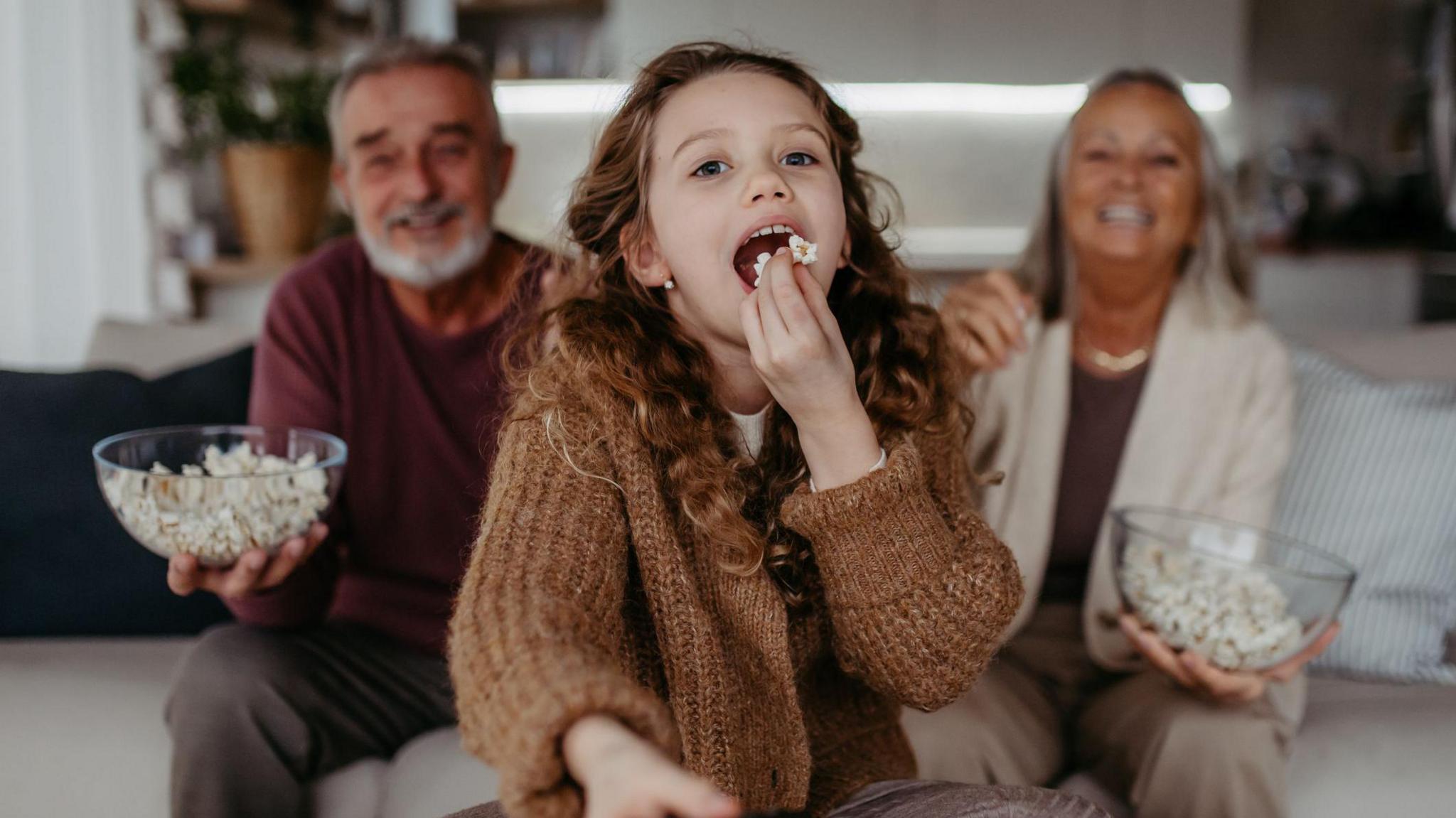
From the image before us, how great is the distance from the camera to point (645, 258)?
1.15m

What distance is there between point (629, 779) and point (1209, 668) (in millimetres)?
910

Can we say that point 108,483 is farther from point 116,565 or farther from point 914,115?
point 914,115

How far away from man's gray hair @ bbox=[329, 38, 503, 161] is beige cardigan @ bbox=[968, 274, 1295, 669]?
36.5 inches

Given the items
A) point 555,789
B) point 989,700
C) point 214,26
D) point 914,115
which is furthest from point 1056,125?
point 555,789

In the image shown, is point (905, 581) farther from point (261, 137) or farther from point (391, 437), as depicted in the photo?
point (261, 137)

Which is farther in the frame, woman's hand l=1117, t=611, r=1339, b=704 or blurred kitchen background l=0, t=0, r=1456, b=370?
blurred kitchen background l=0, t=0, r=1456, b=370

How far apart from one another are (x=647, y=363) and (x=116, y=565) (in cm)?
105

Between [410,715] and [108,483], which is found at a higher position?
[108,483]

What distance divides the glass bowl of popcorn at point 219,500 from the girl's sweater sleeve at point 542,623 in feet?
1.16

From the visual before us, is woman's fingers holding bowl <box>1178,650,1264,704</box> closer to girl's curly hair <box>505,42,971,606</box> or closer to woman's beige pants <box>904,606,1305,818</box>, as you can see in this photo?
woman's beige pants <box>904,606,1305,818</box>

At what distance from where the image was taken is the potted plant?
8.88 ft

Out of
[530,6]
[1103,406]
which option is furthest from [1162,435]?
[530,6]

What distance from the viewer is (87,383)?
1688mm

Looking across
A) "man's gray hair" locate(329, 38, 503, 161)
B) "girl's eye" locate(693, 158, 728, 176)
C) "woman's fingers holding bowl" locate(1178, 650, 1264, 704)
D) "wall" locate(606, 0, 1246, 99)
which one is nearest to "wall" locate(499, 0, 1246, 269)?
"wall" locate(606, 0, 1246, 99)
